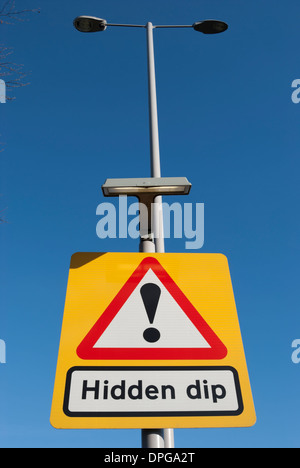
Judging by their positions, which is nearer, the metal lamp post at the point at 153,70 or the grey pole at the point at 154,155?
the grey pole at the point at 154,155

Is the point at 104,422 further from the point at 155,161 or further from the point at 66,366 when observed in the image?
the point at 155,161

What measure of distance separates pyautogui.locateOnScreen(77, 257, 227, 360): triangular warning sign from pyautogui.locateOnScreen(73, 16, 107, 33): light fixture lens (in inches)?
205

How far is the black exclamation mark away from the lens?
1909mm

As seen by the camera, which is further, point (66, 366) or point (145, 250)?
point (145, 250)

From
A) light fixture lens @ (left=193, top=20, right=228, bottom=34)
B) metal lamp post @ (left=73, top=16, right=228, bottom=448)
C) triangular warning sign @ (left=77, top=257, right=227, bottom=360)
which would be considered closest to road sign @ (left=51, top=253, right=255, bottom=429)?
triangular warning sign @ (left=77, top=257, right=227, bottom=360)

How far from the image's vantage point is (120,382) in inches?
69.2

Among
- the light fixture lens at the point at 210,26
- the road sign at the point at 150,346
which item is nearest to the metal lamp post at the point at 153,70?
the light fixture lens at the point at 210,26

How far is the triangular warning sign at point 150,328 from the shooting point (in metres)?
1.86

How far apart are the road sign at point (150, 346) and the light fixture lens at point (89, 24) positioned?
16.7 feet

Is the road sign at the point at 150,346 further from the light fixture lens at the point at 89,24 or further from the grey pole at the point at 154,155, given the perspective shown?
the light fixture lens at the point at 89,24

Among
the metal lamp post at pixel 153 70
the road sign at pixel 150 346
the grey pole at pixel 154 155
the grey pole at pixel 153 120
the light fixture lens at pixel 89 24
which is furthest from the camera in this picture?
the light fixture lens at pixel 89 24

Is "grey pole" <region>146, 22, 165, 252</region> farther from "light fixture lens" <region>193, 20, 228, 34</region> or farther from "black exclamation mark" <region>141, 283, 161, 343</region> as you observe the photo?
"black exclamation mark" <region>141, 283, 161, 343</region>

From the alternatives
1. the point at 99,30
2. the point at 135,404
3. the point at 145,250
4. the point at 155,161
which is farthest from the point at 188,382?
the point at 99,30

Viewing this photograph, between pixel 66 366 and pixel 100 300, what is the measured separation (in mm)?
348
